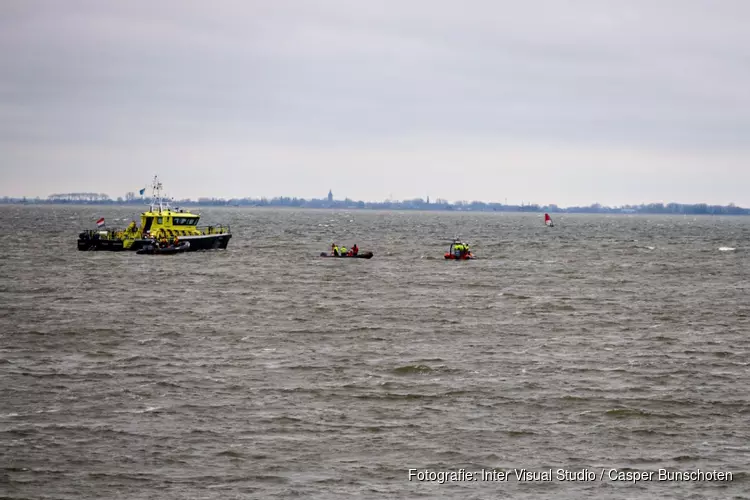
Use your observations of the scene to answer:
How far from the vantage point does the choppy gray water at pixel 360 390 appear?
74.4 ft

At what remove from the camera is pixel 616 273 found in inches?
3248

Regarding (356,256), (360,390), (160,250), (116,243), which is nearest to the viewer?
(360,390)

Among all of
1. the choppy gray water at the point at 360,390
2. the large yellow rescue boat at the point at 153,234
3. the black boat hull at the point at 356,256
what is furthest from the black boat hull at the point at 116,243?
the choppy gray water at the point at 360,390

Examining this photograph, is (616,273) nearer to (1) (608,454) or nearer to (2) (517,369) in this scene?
(2) (517,369)

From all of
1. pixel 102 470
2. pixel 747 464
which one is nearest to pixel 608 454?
pixel 747 464

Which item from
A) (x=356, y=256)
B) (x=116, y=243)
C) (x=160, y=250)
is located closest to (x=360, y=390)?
(x=356, y=256)

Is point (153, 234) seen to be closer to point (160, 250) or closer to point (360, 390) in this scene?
point (160, 250)

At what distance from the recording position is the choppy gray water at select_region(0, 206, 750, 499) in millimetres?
22688

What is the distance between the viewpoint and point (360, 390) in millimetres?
31297

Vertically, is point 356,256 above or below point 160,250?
below

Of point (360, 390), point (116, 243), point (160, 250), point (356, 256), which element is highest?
point (116, 243)

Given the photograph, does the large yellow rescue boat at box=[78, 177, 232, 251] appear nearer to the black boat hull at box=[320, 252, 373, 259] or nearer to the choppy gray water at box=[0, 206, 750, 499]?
the black boat hull at box=[320, 252, 373, 259]

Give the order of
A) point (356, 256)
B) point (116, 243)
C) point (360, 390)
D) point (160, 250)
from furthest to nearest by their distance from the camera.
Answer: point (116, 243)
point (356, 256)
point (160, 250)
point (360, 390)

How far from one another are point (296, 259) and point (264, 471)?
73.7 metres
